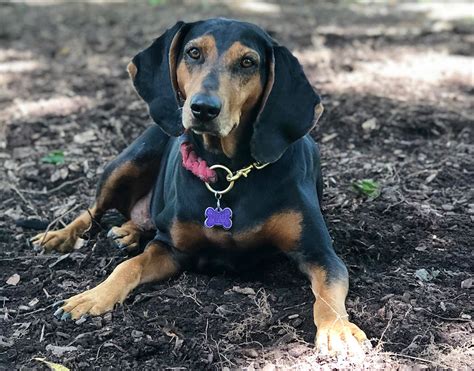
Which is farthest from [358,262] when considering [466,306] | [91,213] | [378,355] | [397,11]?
[397,11]

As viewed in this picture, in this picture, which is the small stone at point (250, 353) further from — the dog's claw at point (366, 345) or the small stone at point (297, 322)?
the dog's claw at point (366, 345)

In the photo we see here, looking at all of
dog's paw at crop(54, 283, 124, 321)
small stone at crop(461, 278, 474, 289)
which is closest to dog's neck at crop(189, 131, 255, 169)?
dog's paw at crop(54, 283, 124, 321)

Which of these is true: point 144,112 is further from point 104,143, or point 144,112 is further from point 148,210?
point 148,210

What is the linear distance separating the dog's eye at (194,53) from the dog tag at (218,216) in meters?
0.80

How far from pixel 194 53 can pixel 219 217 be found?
0.94 m

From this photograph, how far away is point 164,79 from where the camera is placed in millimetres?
4824

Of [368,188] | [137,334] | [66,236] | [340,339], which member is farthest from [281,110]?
[66,236]

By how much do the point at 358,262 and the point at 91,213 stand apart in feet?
6.72

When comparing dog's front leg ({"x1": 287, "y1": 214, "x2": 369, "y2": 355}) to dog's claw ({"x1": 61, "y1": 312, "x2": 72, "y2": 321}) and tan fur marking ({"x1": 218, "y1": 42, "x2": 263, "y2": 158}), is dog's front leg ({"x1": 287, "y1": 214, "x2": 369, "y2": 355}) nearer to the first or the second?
tan fur marking ({"x1": 218, "y1": 42, "x2": 263, "y2": 158})

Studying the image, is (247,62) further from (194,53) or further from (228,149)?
(228,149)

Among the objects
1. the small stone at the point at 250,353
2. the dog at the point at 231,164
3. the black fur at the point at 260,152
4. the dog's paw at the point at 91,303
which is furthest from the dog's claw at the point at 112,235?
the small stone at the point at 250,353

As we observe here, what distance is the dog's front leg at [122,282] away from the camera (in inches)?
179

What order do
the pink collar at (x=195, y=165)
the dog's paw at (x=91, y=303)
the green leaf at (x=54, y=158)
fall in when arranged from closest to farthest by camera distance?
the dog's paw at (x=91, y=303) → the pink collar at (x=195, y=165) → the green leaf at (x=54, y=158)

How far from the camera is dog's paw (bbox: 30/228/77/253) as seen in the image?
574cm
